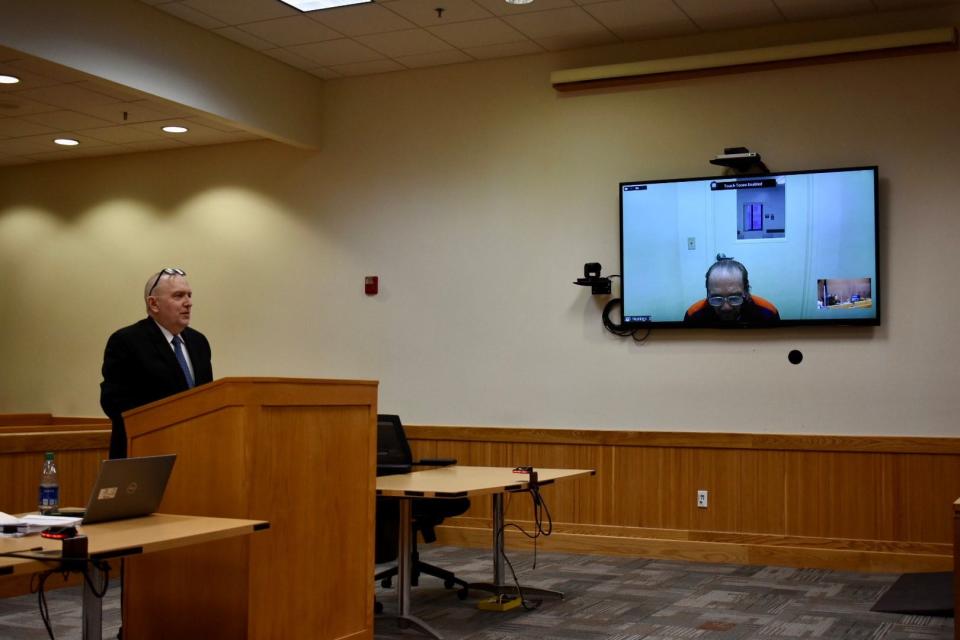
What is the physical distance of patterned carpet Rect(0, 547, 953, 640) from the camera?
4941 mm

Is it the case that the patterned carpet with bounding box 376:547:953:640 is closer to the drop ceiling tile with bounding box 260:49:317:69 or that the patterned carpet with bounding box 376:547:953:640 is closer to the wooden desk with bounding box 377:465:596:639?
the wooden desk with bounding box 377:465:596:639

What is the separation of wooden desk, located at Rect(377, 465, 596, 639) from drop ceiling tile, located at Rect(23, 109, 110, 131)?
410cm

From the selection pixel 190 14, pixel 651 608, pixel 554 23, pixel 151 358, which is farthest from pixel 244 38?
pixel 651 608

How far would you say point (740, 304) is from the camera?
6.90 m

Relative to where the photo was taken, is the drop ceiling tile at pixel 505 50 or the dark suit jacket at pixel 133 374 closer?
the dark suit jacket at pixel 133 374

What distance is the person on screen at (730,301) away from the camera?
686 centimetres

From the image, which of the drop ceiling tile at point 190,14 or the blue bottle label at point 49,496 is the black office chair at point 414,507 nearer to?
the blue bottle label at point 49,496

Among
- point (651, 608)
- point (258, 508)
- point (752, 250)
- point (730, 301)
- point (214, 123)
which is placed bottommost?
point (651, 608)

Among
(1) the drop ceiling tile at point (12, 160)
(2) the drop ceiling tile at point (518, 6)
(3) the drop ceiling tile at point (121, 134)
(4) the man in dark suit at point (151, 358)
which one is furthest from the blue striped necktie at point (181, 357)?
(1) the drop ceiling tile at point (12, 160)

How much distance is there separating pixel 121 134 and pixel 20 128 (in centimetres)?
76

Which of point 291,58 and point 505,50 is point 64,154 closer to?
point 291,58

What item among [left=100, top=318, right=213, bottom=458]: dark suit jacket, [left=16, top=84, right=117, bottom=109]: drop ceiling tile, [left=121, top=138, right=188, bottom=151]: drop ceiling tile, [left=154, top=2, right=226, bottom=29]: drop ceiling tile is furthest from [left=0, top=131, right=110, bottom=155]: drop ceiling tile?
[left=100, top=318, right=213, bottom=458]: dark suit jacket

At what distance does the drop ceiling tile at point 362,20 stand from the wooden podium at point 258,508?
3.55m

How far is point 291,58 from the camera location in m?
Answer: 7.82
